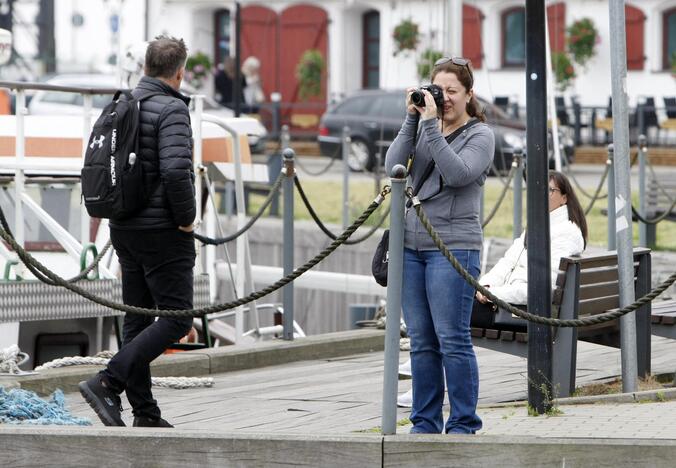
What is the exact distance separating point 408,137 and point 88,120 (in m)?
4.38

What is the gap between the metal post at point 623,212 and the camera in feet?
27.3

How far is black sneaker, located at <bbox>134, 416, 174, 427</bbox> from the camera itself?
24.7ft

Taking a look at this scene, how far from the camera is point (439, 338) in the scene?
6.89 metres

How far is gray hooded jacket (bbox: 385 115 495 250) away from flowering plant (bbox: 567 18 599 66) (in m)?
28.9

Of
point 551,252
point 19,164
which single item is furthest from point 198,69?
point 551,252

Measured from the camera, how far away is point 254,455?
6621 millimetres

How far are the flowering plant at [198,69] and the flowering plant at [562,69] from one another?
9024 mm

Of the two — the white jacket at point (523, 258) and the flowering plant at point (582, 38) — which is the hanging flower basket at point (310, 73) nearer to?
the flowering plant at point (582, 38)

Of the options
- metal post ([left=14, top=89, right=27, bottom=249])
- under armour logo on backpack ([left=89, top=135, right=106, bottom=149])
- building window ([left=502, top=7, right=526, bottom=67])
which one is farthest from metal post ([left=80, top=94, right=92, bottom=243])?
building window ([left=502, top=7, right=526, bottom=67])

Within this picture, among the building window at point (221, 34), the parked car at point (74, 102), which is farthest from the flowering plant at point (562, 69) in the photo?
the building window at point (221, 34)

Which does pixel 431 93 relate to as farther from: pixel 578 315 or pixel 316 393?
pixel 316 393

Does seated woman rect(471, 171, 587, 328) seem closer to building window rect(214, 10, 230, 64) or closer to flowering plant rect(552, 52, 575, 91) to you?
flowering plant rect(552, 52, 575, 91)

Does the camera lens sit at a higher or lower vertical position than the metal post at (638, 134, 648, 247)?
higher

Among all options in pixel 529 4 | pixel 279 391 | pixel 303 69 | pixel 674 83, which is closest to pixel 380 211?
pixel 279 391
